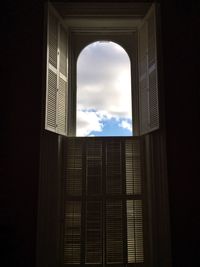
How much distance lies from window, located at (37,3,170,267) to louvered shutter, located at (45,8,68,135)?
11 millimetres

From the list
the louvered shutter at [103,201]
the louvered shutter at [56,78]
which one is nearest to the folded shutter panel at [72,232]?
the louvered shutter at [103,201]

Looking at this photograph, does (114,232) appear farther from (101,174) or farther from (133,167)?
(133,167)

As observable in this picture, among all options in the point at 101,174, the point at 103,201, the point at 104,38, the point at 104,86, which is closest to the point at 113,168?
the point at 101,174

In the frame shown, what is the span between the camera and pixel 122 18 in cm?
290

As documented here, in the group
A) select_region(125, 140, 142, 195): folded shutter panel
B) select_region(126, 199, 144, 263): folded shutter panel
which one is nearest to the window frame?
select_region(125, 140, 142, 195): folded shutter panel

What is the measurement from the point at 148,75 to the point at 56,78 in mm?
1072

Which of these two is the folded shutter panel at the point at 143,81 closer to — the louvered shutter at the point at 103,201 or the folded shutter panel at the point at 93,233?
the louvered shutter at the point at 103,201

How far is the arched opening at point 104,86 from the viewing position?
3.13 m

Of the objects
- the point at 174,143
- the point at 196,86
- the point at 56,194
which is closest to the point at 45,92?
the point at 56,194

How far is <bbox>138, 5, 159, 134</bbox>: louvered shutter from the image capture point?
2.65m

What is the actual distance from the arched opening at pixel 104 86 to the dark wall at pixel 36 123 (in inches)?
26.7

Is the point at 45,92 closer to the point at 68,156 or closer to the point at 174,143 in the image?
the point at 68,156

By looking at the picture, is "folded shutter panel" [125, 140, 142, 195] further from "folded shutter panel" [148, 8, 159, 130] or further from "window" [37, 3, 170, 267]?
"folded shutter panel" [148, 8, 159, 130]

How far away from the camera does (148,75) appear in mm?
2803
